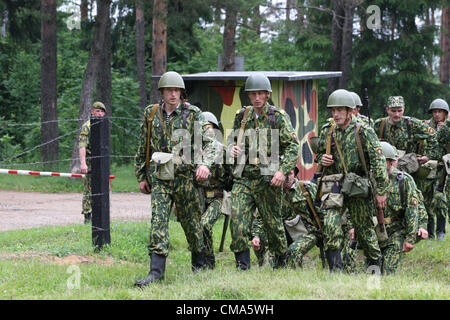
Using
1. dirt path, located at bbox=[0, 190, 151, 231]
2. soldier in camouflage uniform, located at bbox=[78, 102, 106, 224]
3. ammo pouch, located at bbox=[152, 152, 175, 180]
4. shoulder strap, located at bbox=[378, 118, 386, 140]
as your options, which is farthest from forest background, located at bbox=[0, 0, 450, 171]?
ammo pouch, located at bbox=[152, 152, 175, 180]

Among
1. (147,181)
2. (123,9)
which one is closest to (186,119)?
(147,181)

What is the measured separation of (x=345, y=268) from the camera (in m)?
8.77

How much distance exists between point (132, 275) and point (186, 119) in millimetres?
1807

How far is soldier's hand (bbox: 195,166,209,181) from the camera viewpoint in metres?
7.40

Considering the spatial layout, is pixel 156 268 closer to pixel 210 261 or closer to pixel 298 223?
pixel 210 261

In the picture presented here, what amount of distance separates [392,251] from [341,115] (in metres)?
1.93

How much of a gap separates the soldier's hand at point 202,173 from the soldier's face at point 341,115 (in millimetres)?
1815

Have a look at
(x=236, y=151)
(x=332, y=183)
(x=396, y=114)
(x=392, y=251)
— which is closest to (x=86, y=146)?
Result: (x=236, y=151)

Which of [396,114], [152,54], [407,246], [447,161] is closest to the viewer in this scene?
[407,246]

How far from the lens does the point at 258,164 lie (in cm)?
823

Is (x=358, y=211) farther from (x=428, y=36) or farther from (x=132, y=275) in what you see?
(x=428, y=36)

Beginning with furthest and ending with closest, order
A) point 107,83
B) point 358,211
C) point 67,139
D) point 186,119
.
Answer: point 67,139 < point 107,83 < point 358,211 < point 186,119

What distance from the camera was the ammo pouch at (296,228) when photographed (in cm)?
920

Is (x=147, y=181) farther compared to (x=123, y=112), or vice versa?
(x=123, y=112)
